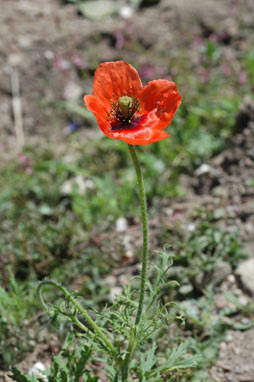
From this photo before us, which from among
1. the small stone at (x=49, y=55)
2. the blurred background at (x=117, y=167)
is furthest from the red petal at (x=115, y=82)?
the small stone at (x=49, y=55)

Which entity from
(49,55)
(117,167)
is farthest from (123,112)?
(49,55)

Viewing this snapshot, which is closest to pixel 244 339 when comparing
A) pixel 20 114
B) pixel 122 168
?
pixel 122 168

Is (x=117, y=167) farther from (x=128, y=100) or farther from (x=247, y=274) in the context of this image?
(x=128, y=100)

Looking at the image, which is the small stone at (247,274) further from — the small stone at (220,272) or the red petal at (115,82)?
the red petal at (115,82)

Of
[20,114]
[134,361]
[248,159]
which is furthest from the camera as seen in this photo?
[20,114]

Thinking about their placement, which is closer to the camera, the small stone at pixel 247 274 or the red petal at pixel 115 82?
the red petal at pixel 115 82

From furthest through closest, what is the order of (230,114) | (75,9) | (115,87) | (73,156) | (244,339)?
(75,9)
(73,156)
(230,114)
(244,339)
(115,87)

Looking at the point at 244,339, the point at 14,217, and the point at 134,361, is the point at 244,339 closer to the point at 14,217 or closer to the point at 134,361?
the point at 134,361

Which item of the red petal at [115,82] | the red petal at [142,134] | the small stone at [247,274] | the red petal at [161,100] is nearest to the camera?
the red petal at [142,134]
